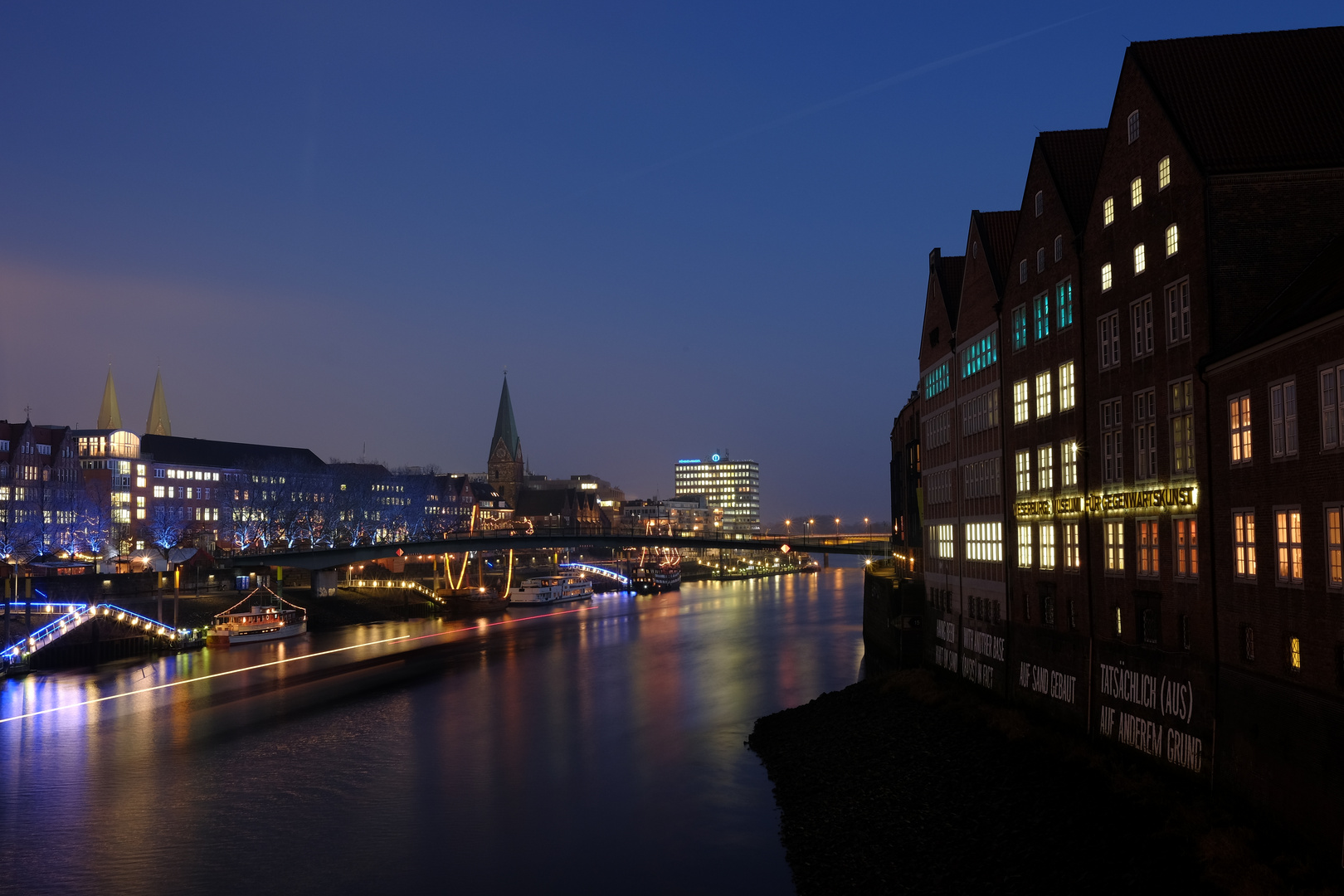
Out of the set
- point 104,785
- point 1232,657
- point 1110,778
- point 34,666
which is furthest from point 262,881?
point 34,666

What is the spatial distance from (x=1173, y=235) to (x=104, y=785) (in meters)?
40.0

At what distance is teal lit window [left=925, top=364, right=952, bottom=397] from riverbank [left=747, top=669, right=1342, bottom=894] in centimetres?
1651

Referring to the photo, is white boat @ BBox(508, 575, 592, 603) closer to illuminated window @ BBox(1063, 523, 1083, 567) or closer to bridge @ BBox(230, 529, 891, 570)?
bridge @ BBox(230, 529, 891, 570)

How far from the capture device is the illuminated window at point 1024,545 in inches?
1549

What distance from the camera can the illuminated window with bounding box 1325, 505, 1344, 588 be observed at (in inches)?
815

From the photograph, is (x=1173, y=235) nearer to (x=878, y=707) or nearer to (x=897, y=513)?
(x=878, y=707)

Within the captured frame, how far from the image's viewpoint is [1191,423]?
27.2 m

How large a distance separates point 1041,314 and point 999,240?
9.97 m

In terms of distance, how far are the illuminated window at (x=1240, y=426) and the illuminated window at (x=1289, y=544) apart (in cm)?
179

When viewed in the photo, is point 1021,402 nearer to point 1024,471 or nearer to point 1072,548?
point 1024,471

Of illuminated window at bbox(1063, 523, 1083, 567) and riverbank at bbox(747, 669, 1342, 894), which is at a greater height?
illuminated window at bbox(1063, 523, 1083, 567)

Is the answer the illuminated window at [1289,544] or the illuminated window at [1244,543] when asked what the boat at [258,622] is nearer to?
the illuminated window at [1244,543]

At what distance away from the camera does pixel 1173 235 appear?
2816 centimetres

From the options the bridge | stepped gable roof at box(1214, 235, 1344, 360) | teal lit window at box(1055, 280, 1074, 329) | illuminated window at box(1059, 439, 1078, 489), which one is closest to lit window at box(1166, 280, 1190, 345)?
stepped gable roof at box(1214, 235, 1344, 360)
